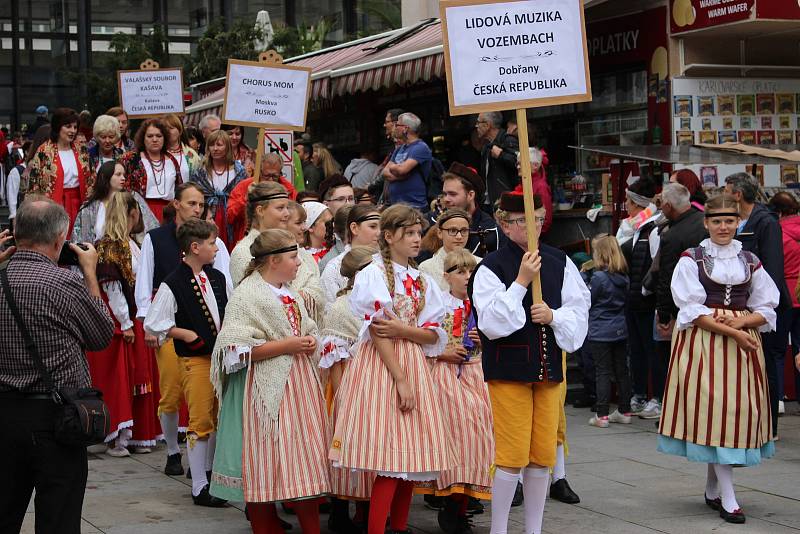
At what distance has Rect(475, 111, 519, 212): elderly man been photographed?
1247 centimetres

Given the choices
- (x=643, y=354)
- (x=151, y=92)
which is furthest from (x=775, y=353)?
(x=151, y=92)

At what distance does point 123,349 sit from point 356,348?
3630 mm

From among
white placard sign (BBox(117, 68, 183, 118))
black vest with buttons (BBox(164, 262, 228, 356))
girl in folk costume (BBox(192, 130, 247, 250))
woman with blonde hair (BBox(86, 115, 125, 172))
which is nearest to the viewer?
black vest with buttons (BBox(164, 262, 228, 356))

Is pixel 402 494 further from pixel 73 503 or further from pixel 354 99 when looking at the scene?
pixel 354 99

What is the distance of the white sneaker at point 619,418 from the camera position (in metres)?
11.0

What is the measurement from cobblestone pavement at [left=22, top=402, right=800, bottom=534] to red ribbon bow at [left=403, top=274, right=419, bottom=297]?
1.47 metres

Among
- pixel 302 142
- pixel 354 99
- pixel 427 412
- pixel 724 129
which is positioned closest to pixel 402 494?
pixel 427 412

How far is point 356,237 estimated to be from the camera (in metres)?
7.98

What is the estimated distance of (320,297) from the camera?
24.0 feet

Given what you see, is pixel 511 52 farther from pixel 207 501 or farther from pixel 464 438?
pixel 207 501

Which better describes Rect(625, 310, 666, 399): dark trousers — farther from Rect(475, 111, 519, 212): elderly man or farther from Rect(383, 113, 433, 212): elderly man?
Rect(383, 113, 433, 212): elderly man

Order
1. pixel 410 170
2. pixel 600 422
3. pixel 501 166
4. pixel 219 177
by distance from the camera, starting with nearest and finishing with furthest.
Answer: pixel 600 422 < pixel 219 177 < pixel 410 170 < pixel 501 166

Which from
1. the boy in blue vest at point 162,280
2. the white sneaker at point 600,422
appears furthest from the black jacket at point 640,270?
the boy in blue vest at point 162,280

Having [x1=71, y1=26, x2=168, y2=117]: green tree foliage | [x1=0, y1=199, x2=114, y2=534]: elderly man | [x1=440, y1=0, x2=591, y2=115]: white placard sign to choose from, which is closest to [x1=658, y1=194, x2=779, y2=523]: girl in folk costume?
[x1=440, y1=0, x2=591, y2=115]: white placard sign
